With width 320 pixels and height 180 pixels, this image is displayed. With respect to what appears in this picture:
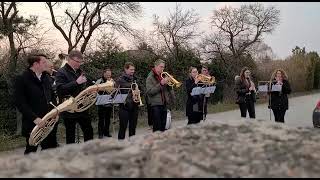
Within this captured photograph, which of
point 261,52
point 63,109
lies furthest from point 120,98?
point 261,52

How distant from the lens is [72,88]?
923cm

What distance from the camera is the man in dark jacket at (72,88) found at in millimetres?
9164

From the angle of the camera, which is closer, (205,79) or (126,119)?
(126,119)

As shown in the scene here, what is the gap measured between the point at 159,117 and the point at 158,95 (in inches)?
17.5

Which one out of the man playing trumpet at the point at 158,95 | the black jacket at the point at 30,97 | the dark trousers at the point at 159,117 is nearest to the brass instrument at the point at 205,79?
the man playing trumpet at the point at 158,95

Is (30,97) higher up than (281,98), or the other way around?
(30,97)

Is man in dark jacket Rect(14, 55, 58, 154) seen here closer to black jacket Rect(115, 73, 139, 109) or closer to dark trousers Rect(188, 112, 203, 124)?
black jacket Rect(115, 73, 139, 109)

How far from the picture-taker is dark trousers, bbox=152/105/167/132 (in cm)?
1137

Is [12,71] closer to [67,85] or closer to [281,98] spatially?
[281,98]

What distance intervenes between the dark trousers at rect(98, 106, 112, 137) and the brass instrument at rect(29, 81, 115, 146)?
453 cm

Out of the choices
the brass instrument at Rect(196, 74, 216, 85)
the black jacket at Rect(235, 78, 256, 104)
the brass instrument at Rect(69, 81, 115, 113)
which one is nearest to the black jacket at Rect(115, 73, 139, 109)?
the brass instrument at Rect(69, 81, 115, 113)

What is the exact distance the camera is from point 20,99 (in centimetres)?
802

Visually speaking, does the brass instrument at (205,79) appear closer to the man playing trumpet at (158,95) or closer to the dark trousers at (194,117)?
the dark trousers at (194,117)

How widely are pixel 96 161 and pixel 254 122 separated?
1672 millimetres
